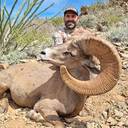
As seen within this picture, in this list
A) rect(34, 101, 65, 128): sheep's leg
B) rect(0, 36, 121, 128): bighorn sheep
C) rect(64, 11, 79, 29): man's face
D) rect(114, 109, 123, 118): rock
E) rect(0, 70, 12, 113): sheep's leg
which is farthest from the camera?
rect(64, 11, 79, 29): man's face

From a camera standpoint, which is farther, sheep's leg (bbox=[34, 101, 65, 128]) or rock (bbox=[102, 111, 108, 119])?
rock (bbox=[102, 111, 108, 119])

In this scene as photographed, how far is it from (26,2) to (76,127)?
474 cm

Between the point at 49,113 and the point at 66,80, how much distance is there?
25.3 inches

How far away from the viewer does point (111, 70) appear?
633cm

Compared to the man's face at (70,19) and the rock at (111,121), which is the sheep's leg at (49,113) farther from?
the man's face at (70,19)

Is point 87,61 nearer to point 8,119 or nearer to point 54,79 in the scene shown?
point 54,79

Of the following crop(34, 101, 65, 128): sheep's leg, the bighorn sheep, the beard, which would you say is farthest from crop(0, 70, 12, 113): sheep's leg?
the beard

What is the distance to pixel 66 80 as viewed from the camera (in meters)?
6.39

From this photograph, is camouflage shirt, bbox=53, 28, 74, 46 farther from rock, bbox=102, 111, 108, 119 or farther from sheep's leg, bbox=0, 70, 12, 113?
rock, bbox=102, 111, 108, 119

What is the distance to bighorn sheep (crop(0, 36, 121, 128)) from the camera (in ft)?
20.8

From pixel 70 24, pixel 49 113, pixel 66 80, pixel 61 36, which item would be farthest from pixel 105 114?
pixel 70 24

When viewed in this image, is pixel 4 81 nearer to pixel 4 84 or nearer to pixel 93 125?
pixel 4 84

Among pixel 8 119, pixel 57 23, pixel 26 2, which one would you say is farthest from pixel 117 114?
pixel 57 23

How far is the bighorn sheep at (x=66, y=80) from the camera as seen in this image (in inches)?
249
